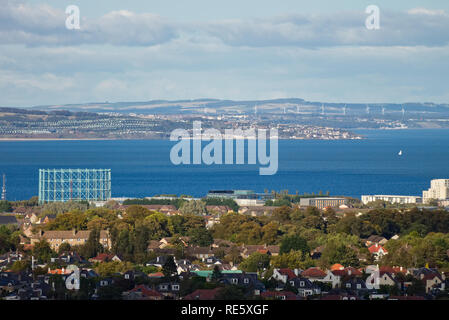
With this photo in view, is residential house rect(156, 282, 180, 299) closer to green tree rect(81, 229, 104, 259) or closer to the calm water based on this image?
green tree rect(81, 229, 104, 259)

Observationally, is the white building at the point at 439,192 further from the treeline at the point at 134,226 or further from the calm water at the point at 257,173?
the treeline at the point at 134,226

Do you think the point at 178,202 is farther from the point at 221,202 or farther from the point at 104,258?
the point at 104,258

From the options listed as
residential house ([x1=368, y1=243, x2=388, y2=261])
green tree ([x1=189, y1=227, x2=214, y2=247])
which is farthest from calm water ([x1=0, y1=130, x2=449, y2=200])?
residential house ([x1=368, y1=243, x2=388, y2=261])

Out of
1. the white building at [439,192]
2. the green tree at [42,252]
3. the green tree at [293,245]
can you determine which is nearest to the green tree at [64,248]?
the green tree at [42,252]

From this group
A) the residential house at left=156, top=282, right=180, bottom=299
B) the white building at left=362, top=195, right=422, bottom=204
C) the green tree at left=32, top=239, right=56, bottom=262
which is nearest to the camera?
the residential house at left=156, top=282, right=180, bottom=299

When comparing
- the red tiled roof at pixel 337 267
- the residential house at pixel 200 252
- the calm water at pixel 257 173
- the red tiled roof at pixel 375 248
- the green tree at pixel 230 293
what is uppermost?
the green tree at pixel 230 293
